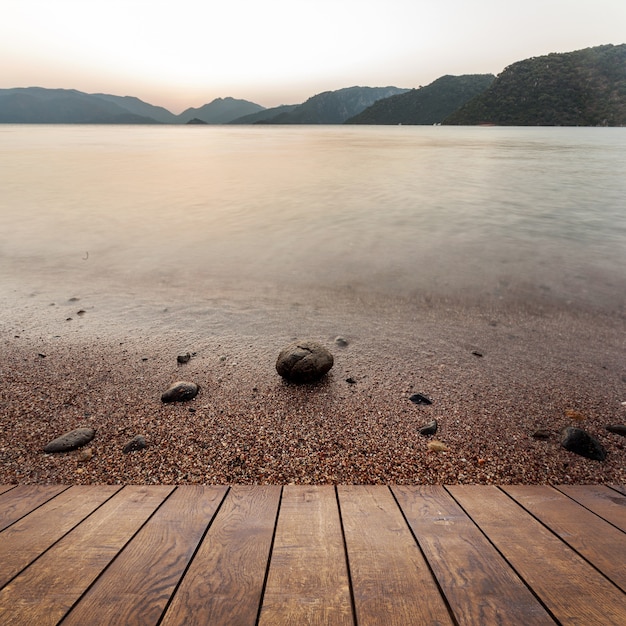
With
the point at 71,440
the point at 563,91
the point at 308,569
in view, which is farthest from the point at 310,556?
the point at 563,91

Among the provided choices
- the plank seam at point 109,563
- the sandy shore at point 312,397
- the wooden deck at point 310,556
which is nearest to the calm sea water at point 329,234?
the sandy shore at point 312,397

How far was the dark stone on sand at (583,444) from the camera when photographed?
3.44 metres

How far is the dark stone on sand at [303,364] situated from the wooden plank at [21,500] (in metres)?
2.44

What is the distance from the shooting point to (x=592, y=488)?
8.50ft

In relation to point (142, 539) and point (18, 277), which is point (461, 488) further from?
point (18, 277)

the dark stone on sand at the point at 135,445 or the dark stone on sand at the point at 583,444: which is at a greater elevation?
the dark stone on sand at the point at 135,445

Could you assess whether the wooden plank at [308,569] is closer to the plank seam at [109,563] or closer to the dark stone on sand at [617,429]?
the plank seam at [109,563]

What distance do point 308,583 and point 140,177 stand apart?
33.6 m

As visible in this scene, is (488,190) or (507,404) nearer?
(507,404)

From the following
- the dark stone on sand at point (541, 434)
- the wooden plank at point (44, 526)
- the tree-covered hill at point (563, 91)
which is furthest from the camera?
the tree-covered hill at point (563, 91)

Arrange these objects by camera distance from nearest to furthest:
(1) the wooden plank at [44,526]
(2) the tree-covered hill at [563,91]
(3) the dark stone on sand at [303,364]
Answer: (1) the wooden plank at [44,526] < (3) the dark stone on sand at [303,364] < (2) the tree-covered hill at [563,91]

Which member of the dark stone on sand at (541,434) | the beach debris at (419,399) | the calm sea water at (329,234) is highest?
the dark stone on sand at (541,434)

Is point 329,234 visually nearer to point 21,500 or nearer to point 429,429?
point 429,429

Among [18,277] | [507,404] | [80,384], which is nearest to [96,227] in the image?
[18,277]
